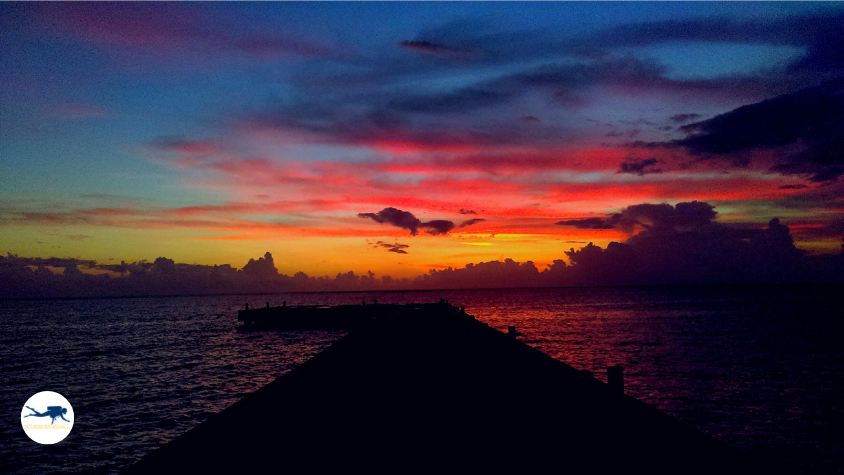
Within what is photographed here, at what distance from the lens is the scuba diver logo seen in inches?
645

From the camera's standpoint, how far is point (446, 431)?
8859 mm

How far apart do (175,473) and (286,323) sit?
5466 cm

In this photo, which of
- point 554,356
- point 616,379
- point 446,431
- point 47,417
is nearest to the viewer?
point 446,431

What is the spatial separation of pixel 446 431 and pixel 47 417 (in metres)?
17.5

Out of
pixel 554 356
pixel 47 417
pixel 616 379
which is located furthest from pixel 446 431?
pixel 554 356

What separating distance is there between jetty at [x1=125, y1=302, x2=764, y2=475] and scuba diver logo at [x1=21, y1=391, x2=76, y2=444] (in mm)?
8500

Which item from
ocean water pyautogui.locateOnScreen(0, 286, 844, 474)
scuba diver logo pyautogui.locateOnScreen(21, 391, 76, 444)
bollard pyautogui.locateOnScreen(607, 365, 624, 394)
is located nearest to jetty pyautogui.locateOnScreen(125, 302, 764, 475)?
bollard pyautogui.locateOnScreen(607, 365, 624, 394)

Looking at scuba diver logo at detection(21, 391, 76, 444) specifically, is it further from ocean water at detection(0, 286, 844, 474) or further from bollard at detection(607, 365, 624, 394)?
bollard at detection(607, 365, 624, 394)

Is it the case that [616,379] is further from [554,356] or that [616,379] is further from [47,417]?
[554,356]

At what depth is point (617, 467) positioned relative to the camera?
22.7 ft

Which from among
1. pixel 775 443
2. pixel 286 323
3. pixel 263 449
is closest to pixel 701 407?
pixel 775 443

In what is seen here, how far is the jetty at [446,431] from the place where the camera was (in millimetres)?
7289

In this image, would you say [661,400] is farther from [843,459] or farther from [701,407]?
[843,459]

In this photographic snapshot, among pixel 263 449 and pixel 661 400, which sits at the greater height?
pixel 263 449
